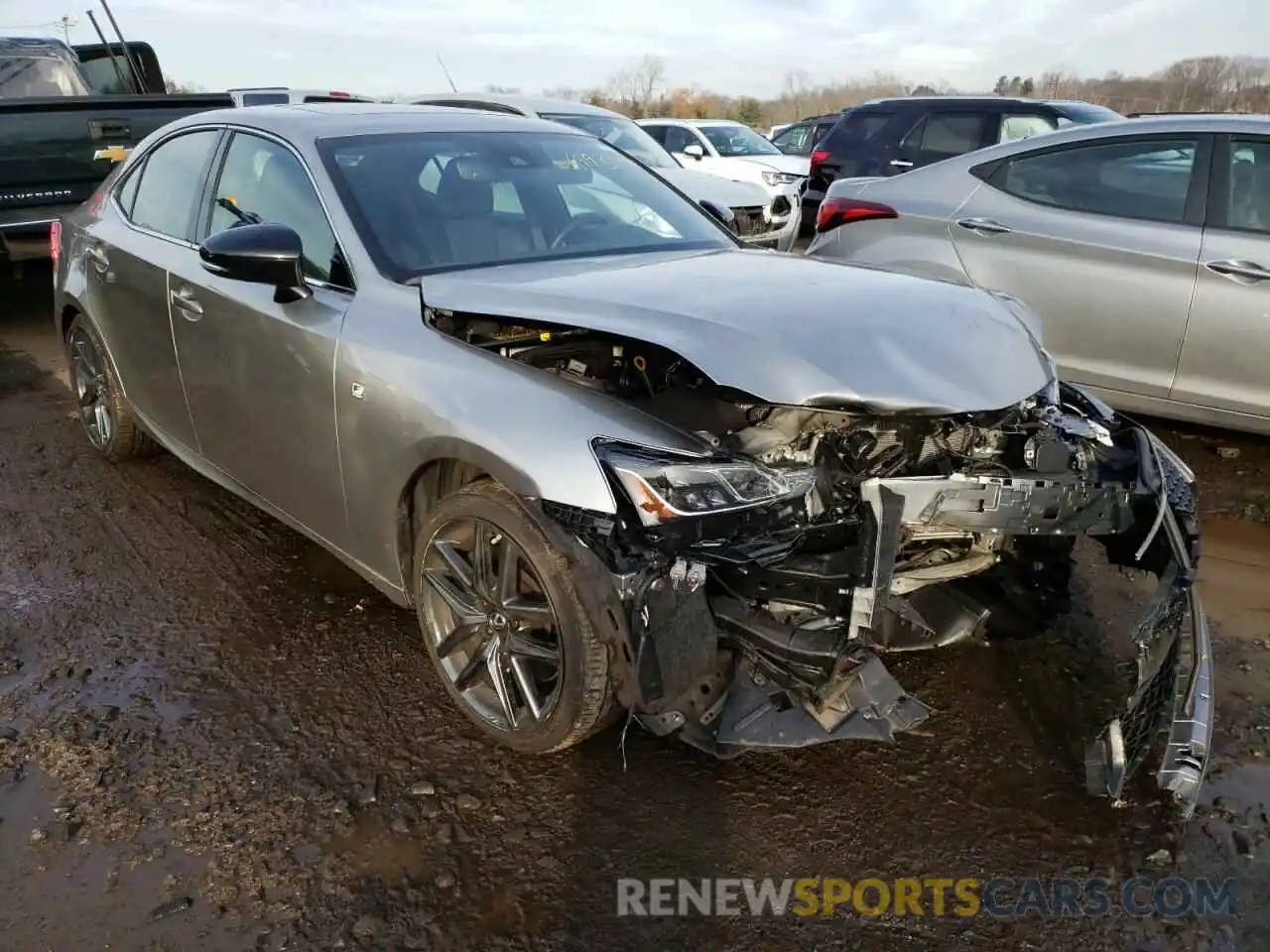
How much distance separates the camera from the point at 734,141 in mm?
15039

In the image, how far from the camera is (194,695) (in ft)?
10.3

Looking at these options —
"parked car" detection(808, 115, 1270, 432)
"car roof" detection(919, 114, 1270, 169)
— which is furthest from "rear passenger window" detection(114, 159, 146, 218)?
"car roof" detection(919, 114, 1270, 169)

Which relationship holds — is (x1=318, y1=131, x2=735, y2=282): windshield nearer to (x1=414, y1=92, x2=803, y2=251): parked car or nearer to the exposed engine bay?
the exposed engine bay

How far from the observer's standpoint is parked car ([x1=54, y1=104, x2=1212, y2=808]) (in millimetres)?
2391

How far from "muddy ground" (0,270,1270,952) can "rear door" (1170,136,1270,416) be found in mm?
1164

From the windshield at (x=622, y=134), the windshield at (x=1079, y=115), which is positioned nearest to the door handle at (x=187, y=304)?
the windshield at (x=622, y=134)

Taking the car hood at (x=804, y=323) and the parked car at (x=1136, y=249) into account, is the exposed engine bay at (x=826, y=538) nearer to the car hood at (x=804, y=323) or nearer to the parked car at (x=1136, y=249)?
the car hood at (x=804, y=323)

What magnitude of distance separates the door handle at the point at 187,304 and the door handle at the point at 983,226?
3.80m

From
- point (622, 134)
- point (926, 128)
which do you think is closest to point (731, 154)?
point (622, 134)

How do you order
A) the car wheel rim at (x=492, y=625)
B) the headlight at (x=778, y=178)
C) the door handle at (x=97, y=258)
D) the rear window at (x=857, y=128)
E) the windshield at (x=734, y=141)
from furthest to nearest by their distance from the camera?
the windshield at (x=734, y=141) < the headlight at (x=778, y=178) < the rear window at (x=857, y=128) < the door handle at (x=97, y=258) < the car wheel rim at (x=492, y=625)

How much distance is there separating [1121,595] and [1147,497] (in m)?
1.29

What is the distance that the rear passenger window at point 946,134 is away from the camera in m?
8.65

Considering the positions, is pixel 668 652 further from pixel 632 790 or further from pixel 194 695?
pixel 194 695

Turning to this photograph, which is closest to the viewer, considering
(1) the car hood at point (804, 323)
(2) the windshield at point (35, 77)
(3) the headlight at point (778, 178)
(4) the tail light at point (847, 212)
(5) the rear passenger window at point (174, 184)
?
(1) the car hood at point (804, 323)
